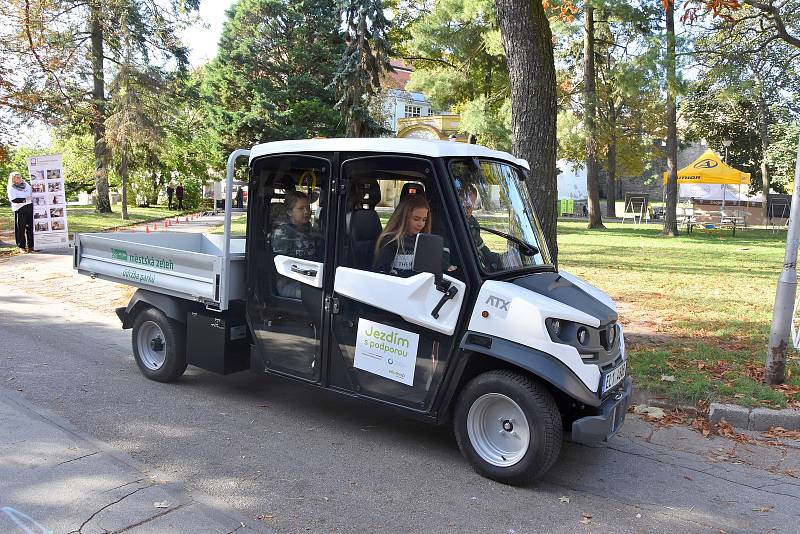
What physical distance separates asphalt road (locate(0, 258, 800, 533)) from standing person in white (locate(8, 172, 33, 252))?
11102mm

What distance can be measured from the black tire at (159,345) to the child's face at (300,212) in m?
1.67

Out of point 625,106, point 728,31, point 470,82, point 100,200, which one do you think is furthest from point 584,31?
point 100,200

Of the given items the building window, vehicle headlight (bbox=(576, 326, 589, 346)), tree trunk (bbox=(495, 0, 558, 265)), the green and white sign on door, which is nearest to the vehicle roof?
the green and white sign on door

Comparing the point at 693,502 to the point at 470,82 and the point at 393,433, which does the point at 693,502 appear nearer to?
the point at 393,433

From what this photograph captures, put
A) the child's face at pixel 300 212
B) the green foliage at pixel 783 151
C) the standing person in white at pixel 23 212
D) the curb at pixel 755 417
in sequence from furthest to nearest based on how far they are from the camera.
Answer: the green foliage at pixel 783 151 → the standing person in white at pixel 23 212 → the curb at pixel 755 417 → the child's face at pixel 300 212

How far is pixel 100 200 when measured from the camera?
30547mm

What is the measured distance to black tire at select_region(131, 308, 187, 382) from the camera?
6.04 meters

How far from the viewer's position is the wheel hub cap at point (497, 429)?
429 centimetres

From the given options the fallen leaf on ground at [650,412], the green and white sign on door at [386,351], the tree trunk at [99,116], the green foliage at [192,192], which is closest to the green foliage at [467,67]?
the tree trunk at [99,116]

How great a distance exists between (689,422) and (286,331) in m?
3.47

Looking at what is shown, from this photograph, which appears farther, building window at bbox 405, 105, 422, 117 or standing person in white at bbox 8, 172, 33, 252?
building window at bbox 405, 105, 422, 117

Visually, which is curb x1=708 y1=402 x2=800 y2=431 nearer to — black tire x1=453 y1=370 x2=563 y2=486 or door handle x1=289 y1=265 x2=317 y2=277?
black tire x1=453 y1=370 x2=563 y2=486


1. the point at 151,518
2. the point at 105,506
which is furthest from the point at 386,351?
the point at 105,506

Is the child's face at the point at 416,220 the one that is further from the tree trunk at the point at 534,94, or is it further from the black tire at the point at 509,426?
the tree trunk at the point at 534,94
